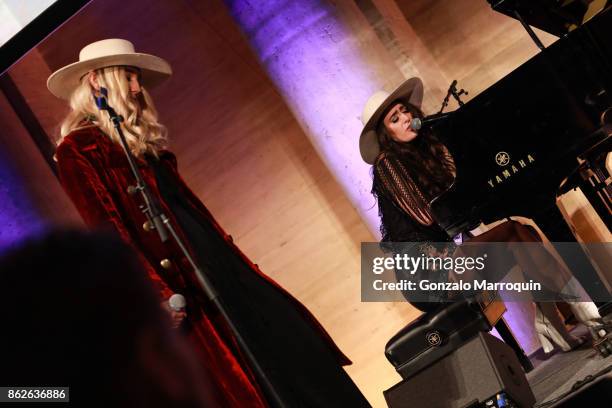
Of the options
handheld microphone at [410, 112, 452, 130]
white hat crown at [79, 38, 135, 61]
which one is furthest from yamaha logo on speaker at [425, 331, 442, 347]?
white hat crown at [79, 38, 135, 61]

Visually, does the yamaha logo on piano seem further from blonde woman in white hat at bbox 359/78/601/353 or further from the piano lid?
the piano lid

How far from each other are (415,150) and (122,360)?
147 inches

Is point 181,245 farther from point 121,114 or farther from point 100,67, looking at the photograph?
point 100,67

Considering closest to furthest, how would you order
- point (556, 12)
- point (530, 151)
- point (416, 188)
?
1. point (530, 151)
2. point (556, 12)
3. point (416, 188)

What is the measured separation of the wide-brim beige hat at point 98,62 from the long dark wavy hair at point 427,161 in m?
1.58

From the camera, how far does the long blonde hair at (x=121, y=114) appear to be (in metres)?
2.62

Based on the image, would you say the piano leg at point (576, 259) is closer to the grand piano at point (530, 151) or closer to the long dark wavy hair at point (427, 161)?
the grand piano at point (530, 151)

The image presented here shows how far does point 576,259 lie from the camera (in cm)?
315

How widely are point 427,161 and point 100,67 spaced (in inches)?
75.3

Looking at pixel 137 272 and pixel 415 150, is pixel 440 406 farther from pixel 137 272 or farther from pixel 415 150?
pixel 137 272

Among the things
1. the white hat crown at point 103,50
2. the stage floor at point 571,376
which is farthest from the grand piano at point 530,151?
the white hat crown at point 103,50

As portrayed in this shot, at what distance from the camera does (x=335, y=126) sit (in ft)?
15.7

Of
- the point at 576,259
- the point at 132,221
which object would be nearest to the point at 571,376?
the point at 576,259

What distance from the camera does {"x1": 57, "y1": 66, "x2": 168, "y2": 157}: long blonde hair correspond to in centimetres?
262
